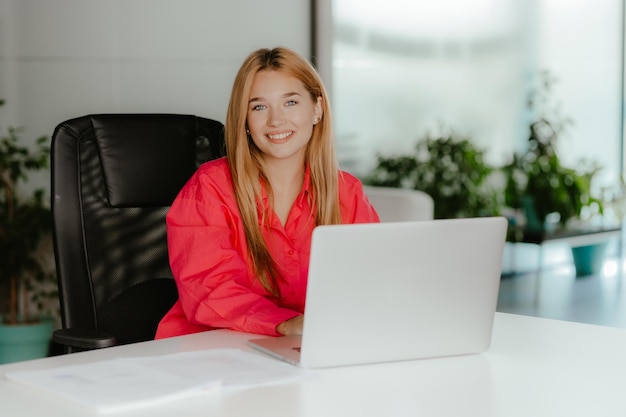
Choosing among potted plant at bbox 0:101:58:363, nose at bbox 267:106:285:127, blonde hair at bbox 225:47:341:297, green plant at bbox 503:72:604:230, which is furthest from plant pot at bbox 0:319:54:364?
green plant at bbox 503:72:604:230

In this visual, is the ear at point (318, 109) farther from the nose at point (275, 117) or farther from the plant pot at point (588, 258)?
the plant pot at point (588, 258)

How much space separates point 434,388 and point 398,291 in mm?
179

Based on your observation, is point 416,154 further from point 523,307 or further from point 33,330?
point 33,330

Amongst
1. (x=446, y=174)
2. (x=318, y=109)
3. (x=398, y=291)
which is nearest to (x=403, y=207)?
(x=446, y=174)

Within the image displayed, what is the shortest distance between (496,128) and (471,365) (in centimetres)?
373

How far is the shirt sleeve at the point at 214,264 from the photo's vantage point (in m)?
1.98

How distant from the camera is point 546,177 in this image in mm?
5250

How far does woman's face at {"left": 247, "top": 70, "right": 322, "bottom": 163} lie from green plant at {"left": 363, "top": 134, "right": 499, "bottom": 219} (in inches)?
108

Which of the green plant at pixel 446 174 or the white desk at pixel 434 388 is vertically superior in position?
the green plant at pixel 446 174

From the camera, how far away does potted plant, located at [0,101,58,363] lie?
13.7 ft

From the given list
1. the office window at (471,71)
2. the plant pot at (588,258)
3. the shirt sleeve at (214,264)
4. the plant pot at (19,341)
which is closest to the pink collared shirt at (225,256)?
the shirt sleeve at (214,264)

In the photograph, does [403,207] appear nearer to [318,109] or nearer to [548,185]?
[548,185]

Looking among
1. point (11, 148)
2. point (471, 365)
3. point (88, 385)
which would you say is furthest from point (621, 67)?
point (88, 385)

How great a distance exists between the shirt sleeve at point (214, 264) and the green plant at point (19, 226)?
209cm
